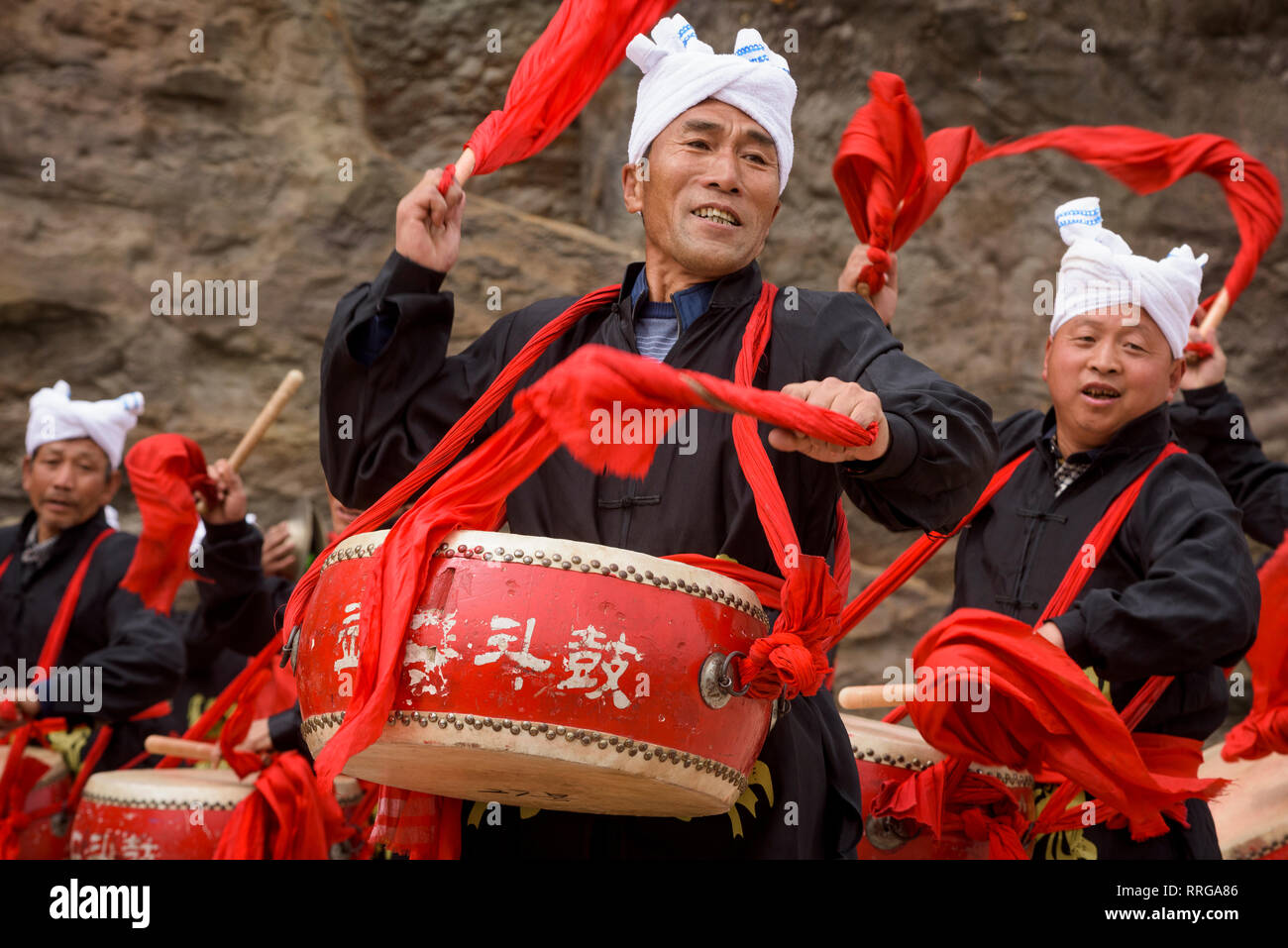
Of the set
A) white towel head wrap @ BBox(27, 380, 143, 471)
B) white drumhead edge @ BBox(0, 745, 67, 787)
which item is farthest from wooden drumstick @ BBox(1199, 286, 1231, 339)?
white drumhead edge @ BBox(0, 745, 67, 787)

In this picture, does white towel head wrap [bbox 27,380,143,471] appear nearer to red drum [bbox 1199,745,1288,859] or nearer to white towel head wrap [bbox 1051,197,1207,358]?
white towel head wrap [bbox 1051,197,1207,358]

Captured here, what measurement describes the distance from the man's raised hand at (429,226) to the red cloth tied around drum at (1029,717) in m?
1.10

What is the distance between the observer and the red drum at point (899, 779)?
9.20ft

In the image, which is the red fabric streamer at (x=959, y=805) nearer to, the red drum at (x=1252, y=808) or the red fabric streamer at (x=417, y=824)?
the red drum at (x=1252, y=808)

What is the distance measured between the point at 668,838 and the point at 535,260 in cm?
444

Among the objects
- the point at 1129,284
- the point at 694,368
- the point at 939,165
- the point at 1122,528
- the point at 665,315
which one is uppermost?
the point at 939,165

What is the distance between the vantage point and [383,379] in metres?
2.25

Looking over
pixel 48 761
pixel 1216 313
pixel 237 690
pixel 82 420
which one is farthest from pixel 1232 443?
pixel 82 420

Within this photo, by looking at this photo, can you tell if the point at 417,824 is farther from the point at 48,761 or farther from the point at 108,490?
the point at 108,490

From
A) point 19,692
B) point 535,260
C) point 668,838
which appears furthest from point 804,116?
point 668,838

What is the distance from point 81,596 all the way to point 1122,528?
3418 mm

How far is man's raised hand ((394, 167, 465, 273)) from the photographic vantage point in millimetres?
→ 2227

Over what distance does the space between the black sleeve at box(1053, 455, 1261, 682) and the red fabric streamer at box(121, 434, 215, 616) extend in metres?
2.38

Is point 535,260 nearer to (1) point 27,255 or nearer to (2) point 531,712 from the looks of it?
(1) point 27,255
